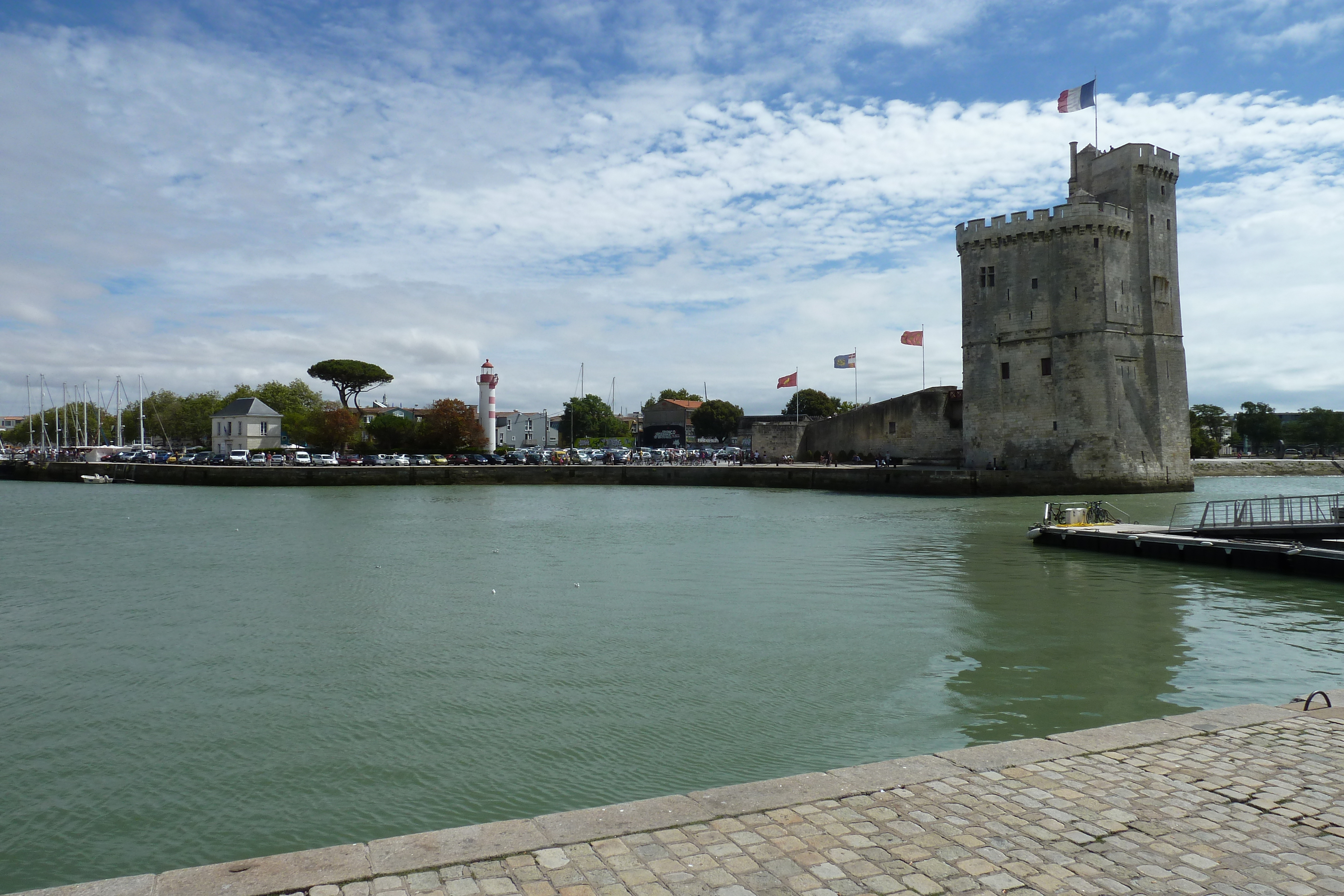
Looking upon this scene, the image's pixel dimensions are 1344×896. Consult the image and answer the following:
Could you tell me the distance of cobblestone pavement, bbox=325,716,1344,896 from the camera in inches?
151

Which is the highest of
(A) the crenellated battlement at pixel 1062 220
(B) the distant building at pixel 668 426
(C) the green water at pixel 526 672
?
(A) the crenellated battlement at pixel 1062 220

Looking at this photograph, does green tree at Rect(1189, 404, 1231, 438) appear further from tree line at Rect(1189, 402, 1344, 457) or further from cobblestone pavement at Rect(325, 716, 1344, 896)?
cobblestone pavement at Rect(325, 716, 1344, 896)

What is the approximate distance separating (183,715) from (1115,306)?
43568mm

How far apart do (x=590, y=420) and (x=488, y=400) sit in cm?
2869

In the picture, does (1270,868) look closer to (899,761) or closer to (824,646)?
(899,761)

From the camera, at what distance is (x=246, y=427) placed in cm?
8281

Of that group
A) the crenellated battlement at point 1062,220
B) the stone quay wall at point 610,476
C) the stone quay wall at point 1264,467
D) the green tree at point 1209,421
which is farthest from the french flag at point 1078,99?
the green tree at point 1209,421

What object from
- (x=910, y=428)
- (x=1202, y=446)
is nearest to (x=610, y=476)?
(x=910, y=428)

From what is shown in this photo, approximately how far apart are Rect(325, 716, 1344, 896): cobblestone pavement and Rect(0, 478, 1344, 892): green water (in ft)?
7.78

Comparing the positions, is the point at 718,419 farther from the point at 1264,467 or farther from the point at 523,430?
the point at 1264,467

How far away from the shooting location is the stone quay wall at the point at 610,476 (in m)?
43.1

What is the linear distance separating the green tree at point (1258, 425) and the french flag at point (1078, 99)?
82.9m

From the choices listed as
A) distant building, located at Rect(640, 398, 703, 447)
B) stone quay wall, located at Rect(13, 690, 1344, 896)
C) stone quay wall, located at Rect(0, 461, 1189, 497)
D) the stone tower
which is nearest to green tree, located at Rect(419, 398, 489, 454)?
stone quay wall, located at Rect(0, 461, 1189, 497)

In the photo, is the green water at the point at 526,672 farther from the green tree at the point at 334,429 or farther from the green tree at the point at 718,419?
the green tree at the point at 718,419
